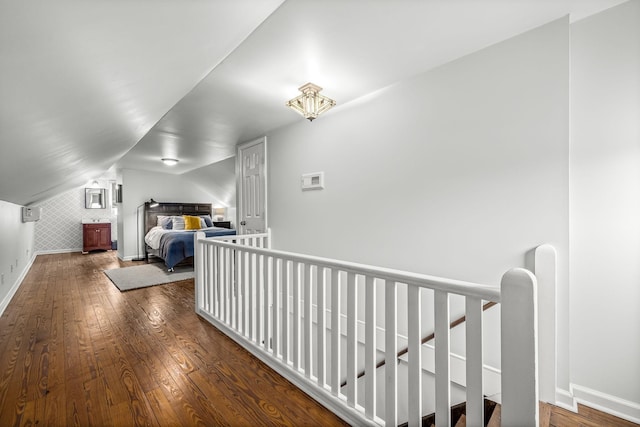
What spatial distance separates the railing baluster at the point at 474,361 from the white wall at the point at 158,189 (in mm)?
5225

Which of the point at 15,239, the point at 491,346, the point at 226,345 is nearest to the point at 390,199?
the point at 491,346

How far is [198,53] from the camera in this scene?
50.3 inches

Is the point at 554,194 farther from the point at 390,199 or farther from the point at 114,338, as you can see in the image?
the point at 114,338

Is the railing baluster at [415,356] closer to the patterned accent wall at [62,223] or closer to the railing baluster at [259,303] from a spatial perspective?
the railing baluster at [259,303]

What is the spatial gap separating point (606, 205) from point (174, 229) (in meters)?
6.63

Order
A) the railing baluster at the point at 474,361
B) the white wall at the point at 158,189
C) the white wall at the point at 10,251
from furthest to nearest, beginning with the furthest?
1. the white wall at the point at 158,189
2. the white wall at the point at 10,251
3. the railing baluster at the point at 474,361

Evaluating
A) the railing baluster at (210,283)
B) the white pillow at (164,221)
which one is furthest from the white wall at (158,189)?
the railing baluster at (210,283)

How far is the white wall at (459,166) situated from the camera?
1.56 meters

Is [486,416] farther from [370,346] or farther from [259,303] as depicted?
[259,303]

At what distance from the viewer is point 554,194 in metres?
1.54

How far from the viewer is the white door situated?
3.61 m

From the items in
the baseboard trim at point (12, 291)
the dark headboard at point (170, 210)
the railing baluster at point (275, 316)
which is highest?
the dark headboard at point (170, 210)

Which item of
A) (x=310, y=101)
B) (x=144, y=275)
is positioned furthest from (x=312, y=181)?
(x=144, y=275)

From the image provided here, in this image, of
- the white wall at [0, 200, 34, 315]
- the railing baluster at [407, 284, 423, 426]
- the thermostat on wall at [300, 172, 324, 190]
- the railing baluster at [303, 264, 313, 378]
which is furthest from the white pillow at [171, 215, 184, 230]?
the railing baluster at [407, 284, 423, 426]
